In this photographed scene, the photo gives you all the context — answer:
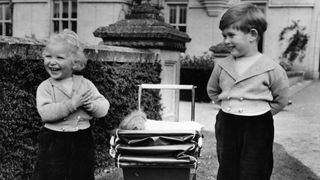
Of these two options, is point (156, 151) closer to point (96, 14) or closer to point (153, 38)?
point (153, 38)

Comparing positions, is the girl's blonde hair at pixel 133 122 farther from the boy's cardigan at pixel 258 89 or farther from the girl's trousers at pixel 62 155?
the boy's cardigan at pixel 258 89

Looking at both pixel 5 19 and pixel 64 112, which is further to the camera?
pixel 5 19

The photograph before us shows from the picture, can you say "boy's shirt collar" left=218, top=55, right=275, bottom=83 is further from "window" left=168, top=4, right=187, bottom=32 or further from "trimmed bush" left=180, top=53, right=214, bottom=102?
"window" left=168, top=4, right=187, bottom=32

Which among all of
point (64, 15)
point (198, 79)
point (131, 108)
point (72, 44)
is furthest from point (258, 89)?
point (64, 15)

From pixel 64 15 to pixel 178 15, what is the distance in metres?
4.69

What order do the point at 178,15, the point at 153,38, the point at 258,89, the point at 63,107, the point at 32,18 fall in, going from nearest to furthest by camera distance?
the point at 63,107 → the point at 258,89 → the point at 153,38 → the point at 178,15 → the point at 32,18

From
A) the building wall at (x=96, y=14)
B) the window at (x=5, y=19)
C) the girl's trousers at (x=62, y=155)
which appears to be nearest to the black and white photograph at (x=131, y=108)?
the girl's trousers at (x=62, y=155)

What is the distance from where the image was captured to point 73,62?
3223 millimetres

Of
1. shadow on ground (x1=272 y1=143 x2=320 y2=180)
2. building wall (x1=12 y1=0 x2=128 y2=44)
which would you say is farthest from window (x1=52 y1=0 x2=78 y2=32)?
shadow on ground (x1=272 y1=143 x2=320 y2=180)

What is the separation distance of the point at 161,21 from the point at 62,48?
11.2 ft

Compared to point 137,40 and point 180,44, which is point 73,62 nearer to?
point 137,40

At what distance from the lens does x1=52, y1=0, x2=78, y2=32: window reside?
19250 mm

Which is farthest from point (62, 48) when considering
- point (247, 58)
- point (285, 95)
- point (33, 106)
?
point (285, 95)

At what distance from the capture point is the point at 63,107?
308 cm
